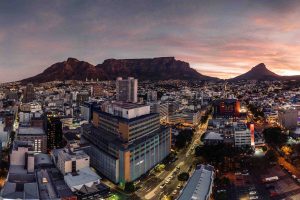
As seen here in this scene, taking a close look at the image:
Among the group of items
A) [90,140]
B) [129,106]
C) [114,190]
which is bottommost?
[114,190]

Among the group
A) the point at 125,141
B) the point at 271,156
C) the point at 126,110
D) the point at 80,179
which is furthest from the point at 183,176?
the point at 271,156

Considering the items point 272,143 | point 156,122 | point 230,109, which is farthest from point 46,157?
point 230,109

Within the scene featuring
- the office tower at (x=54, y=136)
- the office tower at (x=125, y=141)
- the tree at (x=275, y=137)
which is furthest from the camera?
the office tower at (x=54, y=136)

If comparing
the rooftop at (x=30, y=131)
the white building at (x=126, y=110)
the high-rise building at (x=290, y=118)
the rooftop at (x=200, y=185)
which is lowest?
the rooftop at (x=200, y=185)

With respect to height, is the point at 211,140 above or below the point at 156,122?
below

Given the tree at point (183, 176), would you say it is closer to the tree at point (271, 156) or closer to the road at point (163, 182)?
the road at point (163, 182)

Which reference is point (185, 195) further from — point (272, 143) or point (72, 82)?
point (72, 82)

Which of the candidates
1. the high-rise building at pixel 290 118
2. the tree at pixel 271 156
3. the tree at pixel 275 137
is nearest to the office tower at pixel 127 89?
the high-rise building at pixel 290 118

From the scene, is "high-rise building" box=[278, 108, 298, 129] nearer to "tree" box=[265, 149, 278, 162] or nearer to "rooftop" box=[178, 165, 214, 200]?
"tree" box=[265, 149, 278, 162]
